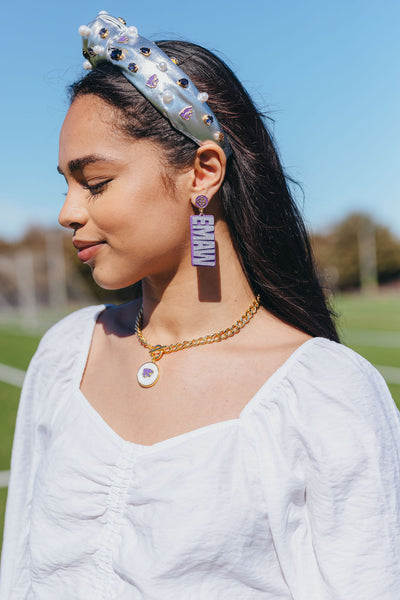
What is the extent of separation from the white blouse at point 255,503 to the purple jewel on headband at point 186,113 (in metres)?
0.56

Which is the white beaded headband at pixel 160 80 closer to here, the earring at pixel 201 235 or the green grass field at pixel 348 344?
the earring at pixel 201 235

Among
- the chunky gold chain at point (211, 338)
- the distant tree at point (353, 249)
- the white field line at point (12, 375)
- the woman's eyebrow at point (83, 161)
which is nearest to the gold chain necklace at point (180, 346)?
the chunky gold chain at point (211, 338)

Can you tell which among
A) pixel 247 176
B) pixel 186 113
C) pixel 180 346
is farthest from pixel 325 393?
pixel 186 113

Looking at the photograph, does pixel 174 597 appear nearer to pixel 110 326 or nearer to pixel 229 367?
pixel 229 367

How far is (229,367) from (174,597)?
48 centimetres

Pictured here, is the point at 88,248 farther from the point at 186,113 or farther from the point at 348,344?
the point at 348,344

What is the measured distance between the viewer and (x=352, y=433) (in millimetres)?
1095

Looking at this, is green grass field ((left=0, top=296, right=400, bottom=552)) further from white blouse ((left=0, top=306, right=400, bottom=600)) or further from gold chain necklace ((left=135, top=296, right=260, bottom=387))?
white blouse ((left=0, top=306, right=400, bottom=600))

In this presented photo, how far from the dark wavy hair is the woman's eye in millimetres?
118

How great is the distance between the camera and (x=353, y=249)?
48812 mm

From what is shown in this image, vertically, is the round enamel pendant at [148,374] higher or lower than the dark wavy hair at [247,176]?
lower

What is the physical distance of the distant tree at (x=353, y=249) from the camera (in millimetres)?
47688

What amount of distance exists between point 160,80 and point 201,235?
1.14 ft

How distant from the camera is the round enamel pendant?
1384 mm
